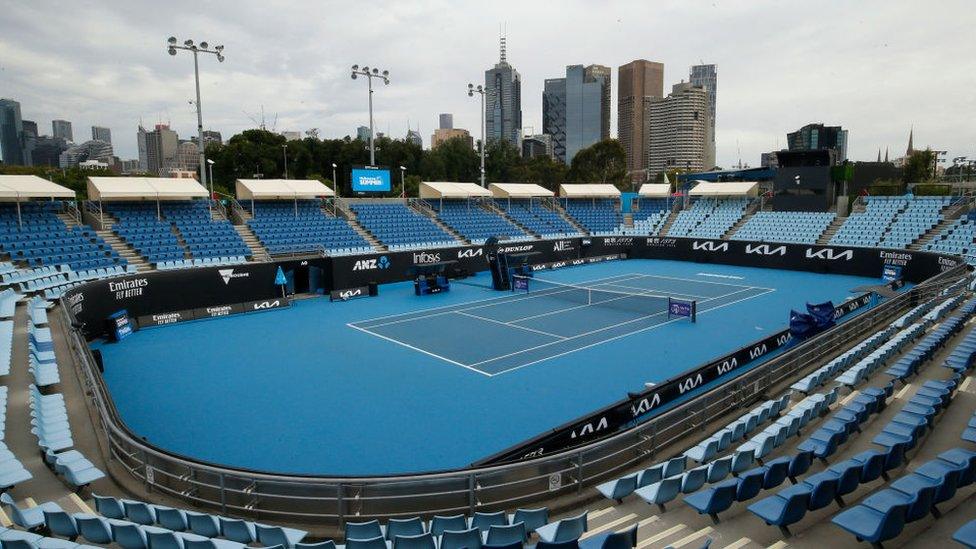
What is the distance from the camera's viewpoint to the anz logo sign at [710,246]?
43.2 m

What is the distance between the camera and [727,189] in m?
51.5

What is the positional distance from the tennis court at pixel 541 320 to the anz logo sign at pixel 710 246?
1016 cm

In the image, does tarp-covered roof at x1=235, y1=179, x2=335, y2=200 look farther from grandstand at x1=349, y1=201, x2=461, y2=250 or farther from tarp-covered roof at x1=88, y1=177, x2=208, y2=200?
grandstand at x1=349, y1=201, x2=461, y2=250

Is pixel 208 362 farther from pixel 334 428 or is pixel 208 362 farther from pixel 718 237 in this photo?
pixel 718 237

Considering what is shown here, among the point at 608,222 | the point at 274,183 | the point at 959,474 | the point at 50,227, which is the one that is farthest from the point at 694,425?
the point at 608,222

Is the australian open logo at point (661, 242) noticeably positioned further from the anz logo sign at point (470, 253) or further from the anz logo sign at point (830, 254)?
the anz logo sign at point (470, 253)

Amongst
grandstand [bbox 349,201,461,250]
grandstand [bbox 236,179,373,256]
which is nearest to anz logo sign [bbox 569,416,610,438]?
grandstand [bbox 236,179,373,256]

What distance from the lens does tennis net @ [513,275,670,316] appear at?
26.9 meters

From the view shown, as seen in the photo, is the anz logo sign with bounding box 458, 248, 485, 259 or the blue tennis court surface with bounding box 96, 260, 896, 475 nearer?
the blue tennis court surface with bounding box 96, 260, 896, 475

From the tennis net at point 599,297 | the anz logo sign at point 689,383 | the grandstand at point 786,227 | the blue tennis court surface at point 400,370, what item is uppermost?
the grandstand at point 786,227

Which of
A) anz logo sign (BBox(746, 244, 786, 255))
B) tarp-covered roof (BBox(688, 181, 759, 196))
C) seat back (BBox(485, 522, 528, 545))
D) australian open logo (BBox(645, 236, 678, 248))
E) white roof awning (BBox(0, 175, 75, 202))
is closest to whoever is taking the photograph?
seat back (BBox(485, 522, 528, 545))

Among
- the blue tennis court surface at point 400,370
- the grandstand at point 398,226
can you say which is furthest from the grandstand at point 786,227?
the grandstand at point 398,226

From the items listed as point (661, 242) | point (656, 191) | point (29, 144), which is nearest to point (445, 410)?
point (661, 242)

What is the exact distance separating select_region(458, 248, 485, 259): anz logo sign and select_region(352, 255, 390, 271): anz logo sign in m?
5.41
